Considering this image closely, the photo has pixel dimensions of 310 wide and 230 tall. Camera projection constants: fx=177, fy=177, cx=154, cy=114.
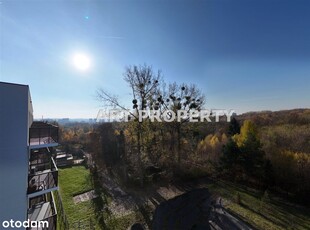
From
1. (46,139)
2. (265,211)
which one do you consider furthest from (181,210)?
(46,139)

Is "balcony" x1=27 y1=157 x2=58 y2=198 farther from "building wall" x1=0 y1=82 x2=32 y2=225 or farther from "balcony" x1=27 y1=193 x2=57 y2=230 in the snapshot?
"balcony" x1=27 y1=193 x2=57 y2=230

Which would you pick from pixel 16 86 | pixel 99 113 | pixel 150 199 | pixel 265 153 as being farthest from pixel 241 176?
pixel 16 86

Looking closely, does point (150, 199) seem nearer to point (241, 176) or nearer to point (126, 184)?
point (126, 184)

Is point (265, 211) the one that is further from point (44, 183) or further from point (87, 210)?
point (44, 183)

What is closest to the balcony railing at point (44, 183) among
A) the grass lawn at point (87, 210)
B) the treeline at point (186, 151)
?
the grass lawn at point (87, 210)

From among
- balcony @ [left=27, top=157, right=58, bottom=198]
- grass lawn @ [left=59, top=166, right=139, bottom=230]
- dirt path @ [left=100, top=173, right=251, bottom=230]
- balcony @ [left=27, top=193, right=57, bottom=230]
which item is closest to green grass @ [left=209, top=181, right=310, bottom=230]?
dirt path @ [left=100, top=173, right=251, bottom=230]

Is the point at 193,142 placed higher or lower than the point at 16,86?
lower

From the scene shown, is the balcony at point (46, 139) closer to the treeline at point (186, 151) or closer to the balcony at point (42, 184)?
the balcony at point (42, 184)
